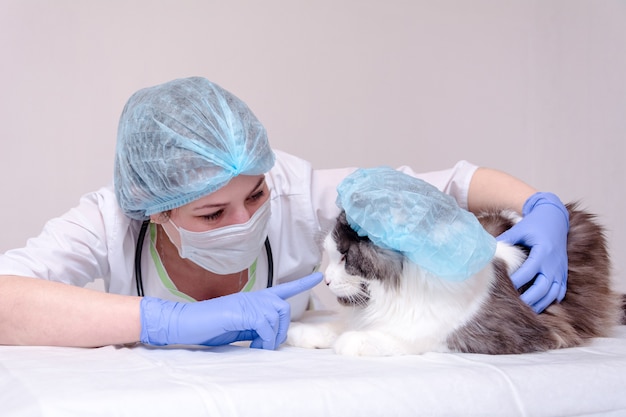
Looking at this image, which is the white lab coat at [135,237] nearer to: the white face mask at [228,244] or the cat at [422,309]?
the white face mask at [228,244]

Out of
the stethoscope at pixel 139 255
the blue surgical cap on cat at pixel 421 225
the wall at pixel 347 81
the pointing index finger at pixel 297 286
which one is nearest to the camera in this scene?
the blue surgical cap on cat at pixel 421 225

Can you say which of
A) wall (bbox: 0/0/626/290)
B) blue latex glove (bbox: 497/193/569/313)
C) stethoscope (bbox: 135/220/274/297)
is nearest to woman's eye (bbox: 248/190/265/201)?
stethoscope (bbox: 135/220/274/297)

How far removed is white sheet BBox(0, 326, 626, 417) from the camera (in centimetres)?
86

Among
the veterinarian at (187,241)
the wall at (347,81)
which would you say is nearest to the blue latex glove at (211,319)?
the veterinarian at (187,241)

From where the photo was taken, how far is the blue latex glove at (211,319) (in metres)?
1.21

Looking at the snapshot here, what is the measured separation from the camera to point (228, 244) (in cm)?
141

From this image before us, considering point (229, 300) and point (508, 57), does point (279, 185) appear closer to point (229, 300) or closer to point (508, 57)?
point (229, 300)

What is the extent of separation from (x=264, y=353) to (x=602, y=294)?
31.2 inches

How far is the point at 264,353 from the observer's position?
4.01ft

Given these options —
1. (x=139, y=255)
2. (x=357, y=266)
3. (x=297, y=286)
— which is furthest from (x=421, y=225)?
(x=139, y=255)

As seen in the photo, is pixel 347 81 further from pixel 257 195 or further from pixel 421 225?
pixel 421 225

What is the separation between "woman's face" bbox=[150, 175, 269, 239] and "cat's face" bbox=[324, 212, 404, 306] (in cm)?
22

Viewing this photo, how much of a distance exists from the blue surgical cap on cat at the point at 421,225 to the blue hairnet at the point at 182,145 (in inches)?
12.1

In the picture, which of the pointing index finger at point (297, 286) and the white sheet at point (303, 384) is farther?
the pointing index finger at point (297, 286)
